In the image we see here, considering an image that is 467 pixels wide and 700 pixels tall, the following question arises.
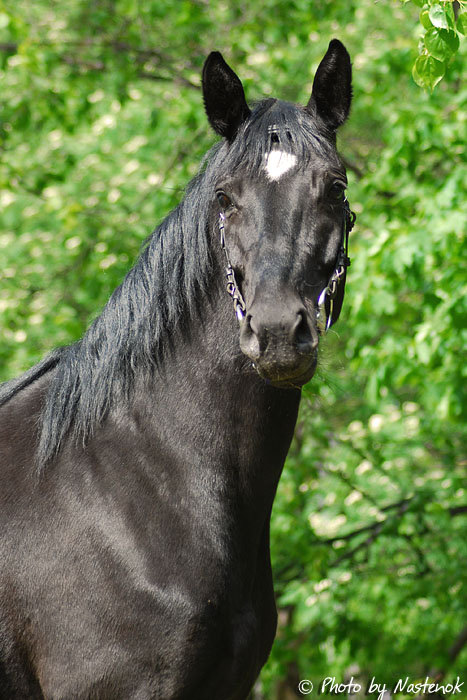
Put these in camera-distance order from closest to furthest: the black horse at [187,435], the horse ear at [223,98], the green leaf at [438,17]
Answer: the black horse at [187,435] → the green leaf at [438,17] → the horse ear at [223,98]

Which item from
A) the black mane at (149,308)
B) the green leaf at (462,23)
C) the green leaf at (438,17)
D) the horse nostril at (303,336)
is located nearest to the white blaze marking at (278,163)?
the black mane at (149,308)

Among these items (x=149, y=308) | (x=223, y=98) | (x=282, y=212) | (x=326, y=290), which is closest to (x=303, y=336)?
(x=326, y=290)

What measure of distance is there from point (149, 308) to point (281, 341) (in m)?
0.71

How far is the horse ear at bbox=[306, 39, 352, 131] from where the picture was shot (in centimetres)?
265

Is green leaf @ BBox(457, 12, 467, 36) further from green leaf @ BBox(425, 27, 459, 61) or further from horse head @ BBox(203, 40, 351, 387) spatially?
horse head @ BBox(203, 40, 351, 387)

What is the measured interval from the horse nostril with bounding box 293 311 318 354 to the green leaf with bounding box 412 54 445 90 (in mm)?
1055

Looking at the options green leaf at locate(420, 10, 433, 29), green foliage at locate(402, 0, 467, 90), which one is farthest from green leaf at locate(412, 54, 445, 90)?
green leaf at locate(420, 10, 433, 29)

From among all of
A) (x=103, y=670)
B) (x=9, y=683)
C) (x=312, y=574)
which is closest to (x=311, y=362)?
(x=103, y=670)

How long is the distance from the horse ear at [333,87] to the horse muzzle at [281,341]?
91cm

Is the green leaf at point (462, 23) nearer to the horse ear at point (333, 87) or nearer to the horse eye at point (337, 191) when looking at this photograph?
the horse ear at point (333, 87)

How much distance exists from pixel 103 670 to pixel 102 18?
638 cm

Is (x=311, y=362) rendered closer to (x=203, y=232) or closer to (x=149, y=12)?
(x=203, y=232)

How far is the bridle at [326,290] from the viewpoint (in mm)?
2389

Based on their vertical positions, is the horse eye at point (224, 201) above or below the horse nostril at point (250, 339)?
above
